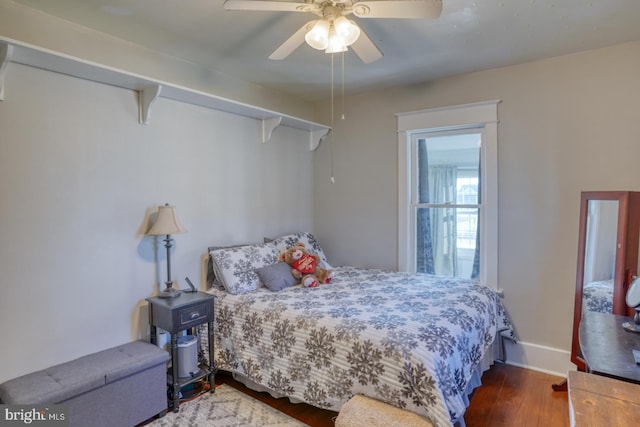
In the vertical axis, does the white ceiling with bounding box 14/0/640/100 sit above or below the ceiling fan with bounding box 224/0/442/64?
above

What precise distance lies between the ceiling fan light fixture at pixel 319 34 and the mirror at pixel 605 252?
7.14 ft

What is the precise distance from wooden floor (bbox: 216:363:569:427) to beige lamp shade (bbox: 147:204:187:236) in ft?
4.09

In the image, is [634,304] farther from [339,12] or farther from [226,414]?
[226,414]

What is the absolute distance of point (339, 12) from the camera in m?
1.67

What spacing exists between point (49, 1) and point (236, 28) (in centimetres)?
100

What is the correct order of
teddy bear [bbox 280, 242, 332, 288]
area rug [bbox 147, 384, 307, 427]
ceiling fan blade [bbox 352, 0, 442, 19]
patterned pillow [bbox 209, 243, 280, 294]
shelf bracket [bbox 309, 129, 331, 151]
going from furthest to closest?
shelf bracket [bbox 309, 129, 331, 151]
teddy bear [bbox 280, 242, 332, 288]
patterned pillow [bbox 209, 243, 280, 294]
area rug [bbox 147, 384, 307, 427]
ceiling fan blade [bbox 352, 0, 442, 19]

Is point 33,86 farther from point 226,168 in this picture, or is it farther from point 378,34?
point 378,34

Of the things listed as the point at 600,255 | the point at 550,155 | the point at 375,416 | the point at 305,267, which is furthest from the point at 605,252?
the point at 305,267

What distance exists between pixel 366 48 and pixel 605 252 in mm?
2128

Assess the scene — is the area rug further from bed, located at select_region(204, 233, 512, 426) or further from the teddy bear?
the teddy bear

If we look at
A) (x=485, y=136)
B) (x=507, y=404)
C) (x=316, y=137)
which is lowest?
(x=507, y=404)

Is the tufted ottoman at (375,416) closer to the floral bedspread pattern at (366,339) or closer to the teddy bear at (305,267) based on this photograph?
the floral bedspread pattern at (366,339)

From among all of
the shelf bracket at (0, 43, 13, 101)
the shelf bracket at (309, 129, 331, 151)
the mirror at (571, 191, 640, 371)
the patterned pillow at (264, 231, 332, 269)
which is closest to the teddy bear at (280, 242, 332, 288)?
the patterned pillow at (264, 231, 332, 269)

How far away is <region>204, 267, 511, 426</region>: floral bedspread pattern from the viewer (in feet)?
5.70
